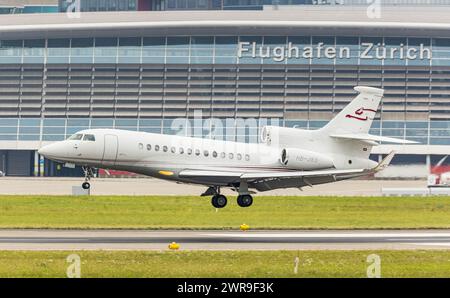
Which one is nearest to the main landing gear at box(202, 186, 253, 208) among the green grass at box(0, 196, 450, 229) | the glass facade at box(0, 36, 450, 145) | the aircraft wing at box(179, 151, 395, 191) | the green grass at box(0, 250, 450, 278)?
the green grass at box(0, 196, 450, 229)

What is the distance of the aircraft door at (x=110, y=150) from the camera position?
56906 mm

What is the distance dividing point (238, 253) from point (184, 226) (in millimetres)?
16365

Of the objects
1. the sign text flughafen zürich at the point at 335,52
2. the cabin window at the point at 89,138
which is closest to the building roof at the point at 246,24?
the sign text flughafen zürich at the point at 335,52

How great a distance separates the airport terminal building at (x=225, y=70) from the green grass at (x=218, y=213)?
72.3 m

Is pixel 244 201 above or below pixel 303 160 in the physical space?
below

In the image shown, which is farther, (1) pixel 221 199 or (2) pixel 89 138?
(1) pixel 221 199

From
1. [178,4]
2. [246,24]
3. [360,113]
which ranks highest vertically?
[178,4]

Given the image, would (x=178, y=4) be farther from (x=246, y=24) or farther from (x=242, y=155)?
(x=242, y=155)

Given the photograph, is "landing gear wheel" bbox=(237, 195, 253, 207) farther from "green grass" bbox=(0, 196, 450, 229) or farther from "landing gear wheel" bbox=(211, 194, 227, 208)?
"landing gear wheel" bbox=(211, 194, 227, 208)

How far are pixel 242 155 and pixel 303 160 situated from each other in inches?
143

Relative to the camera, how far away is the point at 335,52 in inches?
5906

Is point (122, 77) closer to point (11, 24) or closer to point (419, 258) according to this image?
point (11, 24)

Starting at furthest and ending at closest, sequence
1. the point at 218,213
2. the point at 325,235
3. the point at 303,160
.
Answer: the point at 218,213, the point at 303,160, the point at 325,235

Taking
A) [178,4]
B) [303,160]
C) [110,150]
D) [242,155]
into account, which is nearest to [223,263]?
[110,150]
